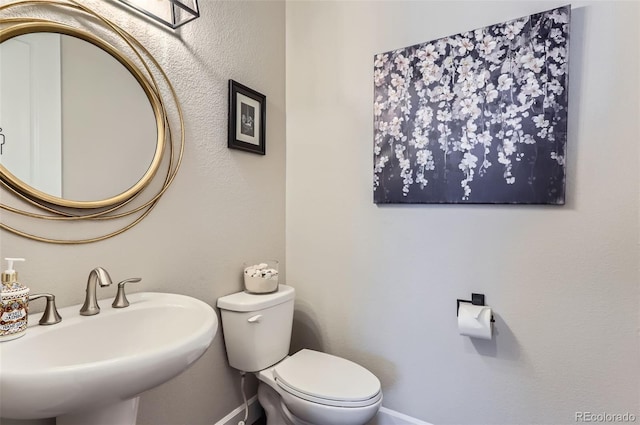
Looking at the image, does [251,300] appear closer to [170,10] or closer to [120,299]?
[120,299]

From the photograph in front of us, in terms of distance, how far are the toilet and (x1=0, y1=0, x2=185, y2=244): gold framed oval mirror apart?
1.92 ft

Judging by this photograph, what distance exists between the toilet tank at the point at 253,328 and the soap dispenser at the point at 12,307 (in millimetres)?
714

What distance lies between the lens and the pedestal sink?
0.62 meters

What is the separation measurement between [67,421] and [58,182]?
2.19ft

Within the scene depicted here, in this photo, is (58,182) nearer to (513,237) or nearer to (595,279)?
(513,237)

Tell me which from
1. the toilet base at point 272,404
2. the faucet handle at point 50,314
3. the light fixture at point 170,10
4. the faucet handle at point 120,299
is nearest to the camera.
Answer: the faucet handle at point 50,314

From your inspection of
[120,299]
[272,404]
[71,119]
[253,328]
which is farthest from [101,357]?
[272,404]

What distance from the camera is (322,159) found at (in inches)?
69.6

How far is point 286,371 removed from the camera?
1.41 m

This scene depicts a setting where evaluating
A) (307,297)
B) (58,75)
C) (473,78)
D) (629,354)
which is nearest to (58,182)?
(58,75)

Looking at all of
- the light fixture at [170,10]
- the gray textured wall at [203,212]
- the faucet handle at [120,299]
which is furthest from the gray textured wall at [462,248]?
the faucet handle at [120,299]

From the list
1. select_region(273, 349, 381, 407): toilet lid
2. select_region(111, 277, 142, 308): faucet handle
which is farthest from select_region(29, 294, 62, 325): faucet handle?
select_region(273, 349, 381, 407): toilet lid

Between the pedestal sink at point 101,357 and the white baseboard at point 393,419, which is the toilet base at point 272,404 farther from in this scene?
the pedestal sink at point 101,357

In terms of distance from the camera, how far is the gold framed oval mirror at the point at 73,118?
2.96 feet
